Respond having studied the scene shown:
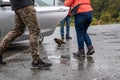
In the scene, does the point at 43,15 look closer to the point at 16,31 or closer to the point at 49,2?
the point at 49,2

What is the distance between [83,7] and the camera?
8.82m

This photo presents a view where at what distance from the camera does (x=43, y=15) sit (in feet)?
33.9

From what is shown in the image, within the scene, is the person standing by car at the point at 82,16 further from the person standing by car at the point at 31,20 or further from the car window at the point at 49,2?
the car window at the point at 49,2

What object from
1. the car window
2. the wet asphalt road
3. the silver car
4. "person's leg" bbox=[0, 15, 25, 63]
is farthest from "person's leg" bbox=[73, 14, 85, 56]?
the car window

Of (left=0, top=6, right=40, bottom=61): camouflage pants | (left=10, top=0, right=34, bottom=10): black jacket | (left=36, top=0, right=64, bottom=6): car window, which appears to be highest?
(left=10, top=0, right=34, bottom=10): black jacket

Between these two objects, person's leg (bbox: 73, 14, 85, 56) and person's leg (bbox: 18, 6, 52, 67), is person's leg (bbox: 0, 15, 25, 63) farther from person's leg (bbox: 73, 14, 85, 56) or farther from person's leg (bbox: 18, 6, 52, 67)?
person's leg (bbox: 73, 14, 85, 56)

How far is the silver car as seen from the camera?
9406 mm

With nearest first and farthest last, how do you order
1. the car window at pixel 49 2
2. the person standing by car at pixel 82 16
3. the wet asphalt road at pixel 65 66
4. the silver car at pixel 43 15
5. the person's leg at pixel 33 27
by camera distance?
the wet asphalt road at pixel 65 66 → the person's leg at pixel 33 27 → the person standing by car at pixel 82 16 → the silver car at pixel 43 15 → the car window at pixel 49 2

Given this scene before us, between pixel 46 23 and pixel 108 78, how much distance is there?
14.0 feet

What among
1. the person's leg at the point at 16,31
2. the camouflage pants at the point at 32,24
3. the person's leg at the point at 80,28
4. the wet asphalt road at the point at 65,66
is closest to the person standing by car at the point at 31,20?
the camouflage pants at the point at 32,24

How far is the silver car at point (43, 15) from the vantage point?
9.41m

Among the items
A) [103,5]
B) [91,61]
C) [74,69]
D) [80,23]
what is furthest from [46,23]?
[103,5]

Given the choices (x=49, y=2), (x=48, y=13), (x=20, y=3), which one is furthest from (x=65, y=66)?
(x=49, y=2)

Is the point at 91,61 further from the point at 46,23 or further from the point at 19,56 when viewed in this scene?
the point at 46,23
